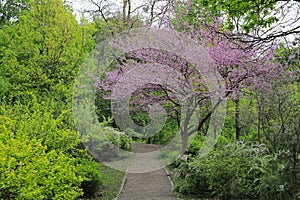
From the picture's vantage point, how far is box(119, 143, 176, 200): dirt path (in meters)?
7.66

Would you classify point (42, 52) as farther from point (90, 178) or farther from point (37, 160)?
point (37, 160)

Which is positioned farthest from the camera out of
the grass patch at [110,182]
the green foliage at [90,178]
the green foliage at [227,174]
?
the grass patch at [110,182]

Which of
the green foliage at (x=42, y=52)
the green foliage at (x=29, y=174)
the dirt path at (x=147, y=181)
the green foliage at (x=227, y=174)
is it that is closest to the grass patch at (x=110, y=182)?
the dirt path at (x=147, y=181)

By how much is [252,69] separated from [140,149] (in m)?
9.26

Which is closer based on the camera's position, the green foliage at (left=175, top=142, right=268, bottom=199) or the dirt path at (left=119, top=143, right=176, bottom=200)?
the green foliage at (left=175, top=142, right=268, bottom=199)

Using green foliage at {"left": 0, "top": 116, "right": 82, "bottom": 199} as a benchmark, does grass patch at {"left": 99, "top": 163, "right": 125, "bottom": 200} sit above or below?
below

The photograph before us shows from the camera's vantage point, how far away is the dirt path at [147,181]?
301 inches

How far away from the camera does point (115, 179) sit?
10.0 m

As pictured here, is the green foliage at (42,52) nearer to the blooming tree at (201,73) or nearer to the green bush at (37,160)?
the blooming tree at (201,73)

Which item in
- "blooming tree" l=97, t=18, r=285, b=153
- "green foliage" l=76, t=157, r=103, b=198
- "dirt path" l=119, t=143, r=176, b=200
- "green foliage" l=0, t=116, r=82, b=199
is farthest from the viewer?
"blooming tree" l=97, t=18, r=285, b=153

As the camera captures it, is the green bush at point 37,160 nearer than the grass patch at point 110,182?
Yes

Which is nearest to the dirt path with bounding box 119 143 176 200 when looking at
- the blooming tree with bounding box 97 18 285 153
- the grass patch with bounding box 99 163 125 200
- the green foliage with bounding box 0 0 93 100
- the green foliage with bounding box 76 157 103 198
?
the grass patch with bounding box 99 163 125 200

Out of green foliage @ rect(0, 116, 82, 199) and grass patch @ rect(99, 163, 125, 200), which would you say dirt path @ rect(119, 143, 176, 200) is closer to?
grass patch @ rect(99, 163, 125, 200)

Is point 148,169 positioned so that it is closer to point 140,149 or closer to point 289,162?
point 140,149
